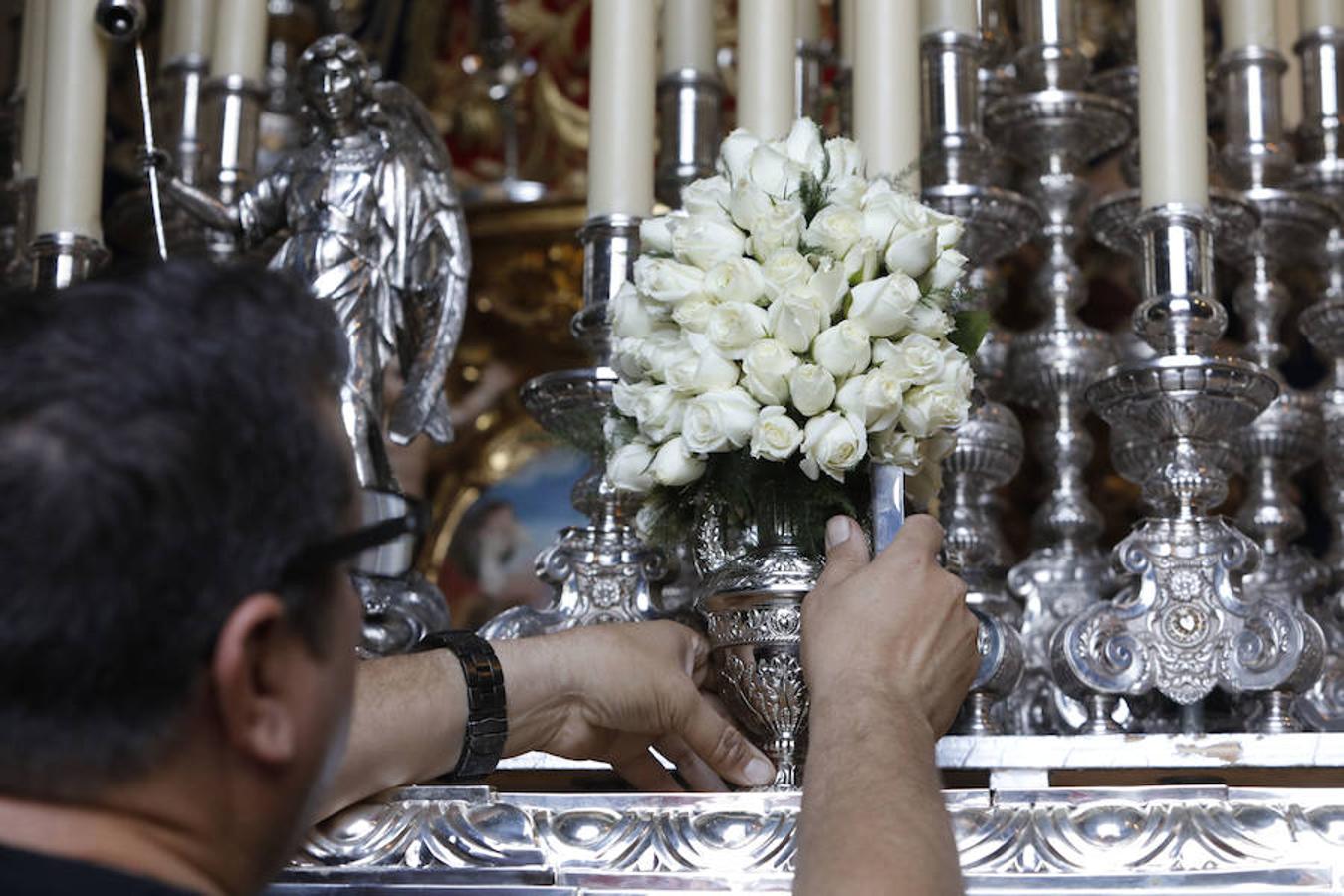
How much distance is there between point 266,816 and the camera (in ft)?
2.37

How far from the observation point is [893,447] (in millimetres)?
1058

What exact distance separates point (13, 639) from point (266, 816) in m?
0.11

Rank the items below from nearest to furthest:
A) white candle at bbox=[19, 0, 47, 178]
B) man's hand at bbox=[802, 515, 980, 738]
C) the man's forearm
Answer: the man's forearm, man's hand at bbox=[802, 515, 980, 738], white candle at bbox=[19, 0, 47, 178]

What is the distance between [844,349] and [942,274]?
82 mm

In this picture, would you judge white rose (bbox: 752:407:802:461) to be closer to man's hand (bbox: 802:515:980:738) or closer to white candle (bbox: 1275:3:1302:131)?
man's hand (bbox: 802:515:980:738)

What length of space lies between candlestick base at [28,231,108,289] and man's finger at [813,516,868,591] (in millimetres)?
600

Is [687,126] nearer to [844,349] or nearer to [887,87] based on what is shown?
[887,87]

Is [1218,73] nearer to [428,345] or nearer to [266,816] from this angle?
[428,345]

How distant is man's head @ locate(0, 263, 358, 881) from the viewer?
0.65m

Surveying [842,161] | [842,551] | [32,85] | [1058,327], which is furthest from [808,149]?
[32,85]

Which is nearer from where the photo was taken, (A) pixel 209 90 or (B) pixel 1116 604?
(B) pixel 1116 604

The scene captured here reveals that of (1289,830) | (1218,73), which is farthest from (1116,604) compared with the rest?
(1218,73)

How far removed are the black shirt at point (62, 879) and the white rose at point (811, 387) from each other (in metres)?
0.47

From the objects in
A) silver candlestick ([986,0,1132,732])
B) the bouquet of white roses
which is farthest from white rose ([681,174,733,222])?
silver candlestick ([986,0,1132,732])
